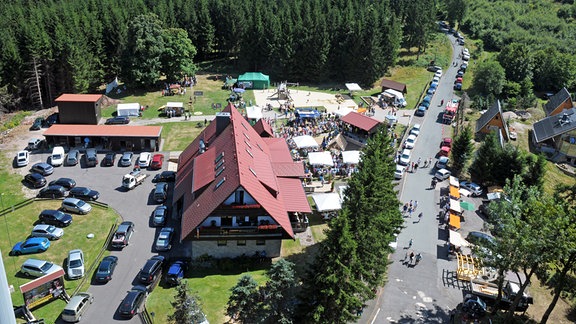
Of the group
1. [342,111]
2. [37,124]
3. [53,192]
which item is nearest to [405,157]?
[342,111]

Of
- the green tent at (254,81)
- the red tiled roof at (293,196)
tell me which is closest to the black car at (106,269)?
the red tiled roof at (293,196)

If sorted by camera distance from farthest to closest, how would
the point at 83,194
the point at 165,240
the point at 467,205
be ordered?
1. the point at 467,205
2. the point at 83,194
3. the point at 165,240

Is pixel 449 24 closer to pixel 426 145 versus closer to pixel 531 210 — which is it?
pixel 426 145

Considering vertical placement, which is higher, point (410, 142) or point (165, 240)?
point (410, 142)

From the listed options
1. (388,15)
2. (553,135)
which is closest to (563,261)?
(553,135)

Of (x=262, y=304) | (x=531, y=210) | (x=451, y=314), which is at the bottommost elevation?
(x=451, y=314)

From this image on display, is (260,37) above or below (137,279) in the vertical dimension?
above

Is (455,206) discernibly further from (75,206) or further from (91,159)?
(91,159)
